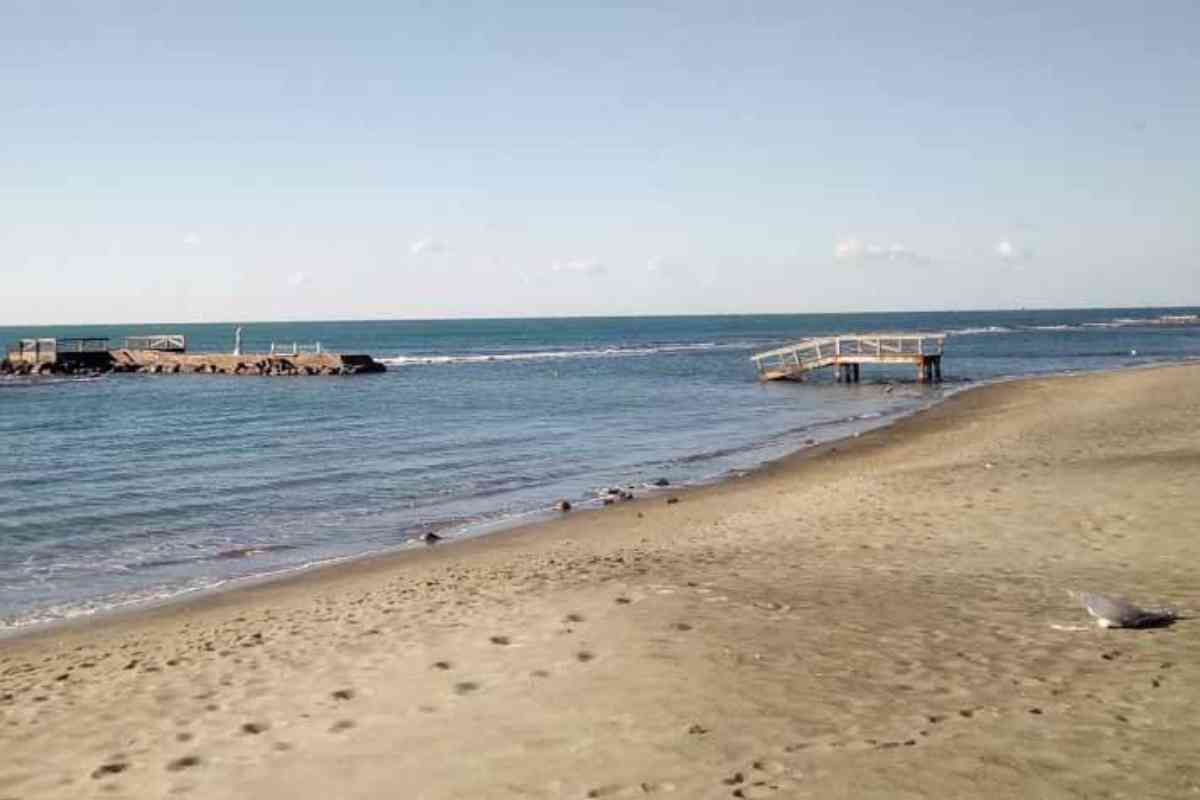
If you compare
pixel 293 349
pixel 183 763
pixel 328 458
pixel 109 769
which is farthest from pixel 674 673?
pixel 293 349

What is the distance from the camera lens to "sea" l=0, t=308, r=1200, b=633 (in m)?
15.1

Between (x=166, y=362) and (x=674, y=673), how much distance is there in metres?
70.9

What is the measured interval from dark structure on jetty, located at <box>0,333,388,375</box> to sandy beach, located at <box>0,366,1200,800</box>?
181 ft

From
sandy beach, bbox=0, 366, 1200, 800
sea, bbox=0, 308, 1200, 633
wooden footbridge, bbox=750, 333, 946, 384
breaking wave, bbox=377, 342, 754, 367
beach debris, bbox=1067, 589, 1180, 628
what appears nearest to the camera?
sandy beach, bbox=0, 366, 1200, 800

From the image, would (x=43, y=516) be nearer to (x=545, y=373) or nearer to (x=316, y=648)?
(x=316, y=648)

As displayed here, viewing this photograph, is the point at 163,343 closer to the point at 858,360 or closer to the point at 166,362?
the point at 166,362

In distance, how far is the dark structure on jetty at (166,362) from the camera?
66750mm

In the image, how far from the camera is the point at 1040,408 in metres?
31.0

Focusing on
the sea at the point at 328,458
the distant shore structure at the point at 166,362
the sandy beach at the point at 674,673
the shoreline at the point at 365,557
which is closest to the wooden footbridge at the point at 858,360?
the sea at the point at 328,458

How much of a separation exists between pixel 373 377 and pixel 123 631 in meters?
54.4

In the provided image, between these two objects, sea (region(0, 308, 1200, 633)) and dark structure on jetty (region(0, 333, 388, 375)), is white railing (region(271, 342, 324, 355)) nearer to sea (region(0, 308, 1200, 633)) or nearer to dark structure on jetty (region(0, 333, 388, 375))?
dark structure on jetty (region(0, 333, 388, 375))

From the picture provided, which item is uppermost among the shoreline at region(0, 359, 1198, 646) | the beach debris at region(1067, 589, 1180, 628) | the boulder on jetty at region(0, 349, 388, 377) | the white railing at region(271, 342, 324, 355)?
the white railing at region(271, 342, 324, 355)

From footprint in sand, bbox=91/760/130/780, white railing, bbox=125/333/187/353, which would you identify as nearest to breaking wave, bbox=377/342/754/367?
white railing, bbox=125/333/187/353

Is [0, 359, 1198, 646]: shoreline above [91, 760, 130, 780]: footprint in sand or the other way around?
the other way around
